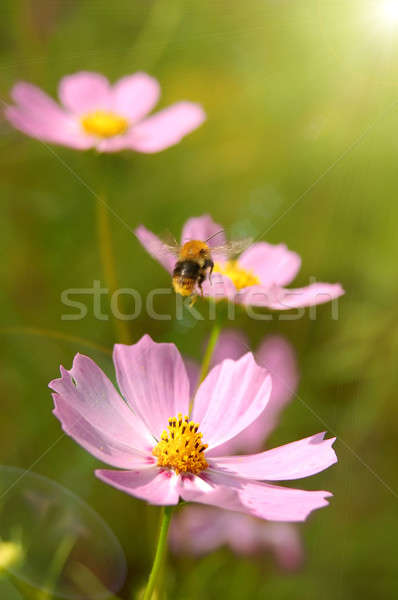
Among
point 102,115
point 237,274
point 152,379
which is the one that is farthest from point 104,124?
point 152,379

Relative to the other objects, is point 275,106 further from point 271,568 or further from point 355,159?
point 271,568

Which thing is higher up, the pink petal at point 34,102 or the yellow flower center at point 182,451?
the pink petal at point 34,102

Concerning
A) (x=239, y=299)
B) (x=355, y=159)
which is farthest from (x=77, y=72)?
(x=239, y=299)

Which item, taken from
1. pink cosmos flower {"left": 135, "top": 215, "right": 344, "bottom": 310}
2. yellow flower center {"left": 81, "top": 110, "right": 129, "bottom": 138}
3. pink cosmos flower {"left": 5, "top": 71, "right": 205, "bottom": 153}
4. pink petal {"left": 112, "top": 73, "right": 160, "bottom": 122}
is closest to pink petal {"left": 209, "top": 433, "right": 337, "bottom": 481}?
pink cosmos flower {"left": 135, "top": 215, "right": 344, "bottom": 310}

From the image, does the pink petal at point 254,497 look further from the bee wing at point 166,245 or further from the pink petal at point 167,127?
the pink petal at point 167,127

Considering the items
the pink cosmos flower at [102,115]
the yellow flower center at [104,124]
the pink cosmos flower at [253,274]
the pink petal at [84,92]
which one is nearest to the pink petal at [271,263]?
the pink cosmos flower at [253,274]

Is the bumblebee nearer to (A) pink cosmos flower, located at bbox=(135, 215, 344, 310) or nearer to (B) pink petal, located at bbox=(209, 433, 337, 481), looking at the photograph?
(A) pink cosmos flower, located at bbox=(135, 215, 344, 310)
